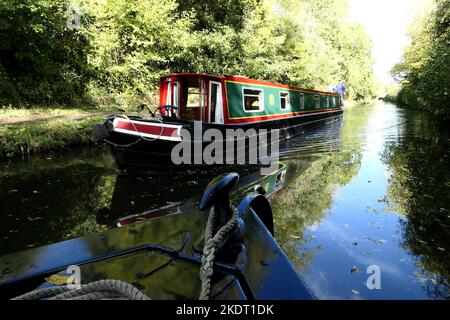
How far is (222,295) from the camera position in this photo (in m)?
1.47

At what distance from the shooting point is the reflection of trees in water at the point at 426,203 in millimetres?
3492

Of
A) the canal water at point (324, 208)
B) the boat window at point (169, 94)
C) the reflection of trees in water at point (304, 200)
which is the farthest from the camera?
the boat window at point (169, 94)

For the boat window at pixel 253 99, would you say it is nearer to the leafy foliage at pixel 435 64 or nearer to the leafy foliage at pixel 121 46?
the leafy foliage at pixel 121 46

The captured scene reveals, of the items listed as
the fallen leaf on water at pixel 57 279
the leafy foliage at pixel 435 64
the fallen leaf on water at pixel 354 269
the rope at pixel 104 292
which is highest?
the leafy foliage at pixel 435 64

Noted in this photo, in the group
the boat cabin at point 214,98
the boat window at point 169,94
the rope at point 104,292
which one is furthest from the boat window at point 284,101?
the rope at point 104,292

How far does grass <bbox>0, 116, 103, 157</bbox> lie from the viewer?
8.19 metres

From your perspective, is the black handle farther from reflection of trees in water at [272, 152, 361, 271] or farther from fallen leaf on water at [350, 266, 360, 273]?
fallen leaf on water at [350, 266, 360, 273]

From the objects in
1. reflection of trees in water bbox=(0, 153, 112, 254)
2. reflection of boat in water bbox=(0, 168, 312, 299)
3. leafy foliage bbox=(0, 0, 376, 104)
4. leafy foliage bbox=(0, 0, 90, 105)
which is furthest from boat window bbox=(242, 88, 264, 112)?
leafy foliage bbox=(0, 0, 90, 105)

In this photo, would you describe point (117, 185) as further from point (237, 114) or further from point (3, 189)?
point (237, 114)

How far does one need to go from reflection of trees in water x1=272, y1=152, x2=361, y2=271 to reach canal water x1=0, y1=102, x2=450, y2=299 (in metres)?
0.02

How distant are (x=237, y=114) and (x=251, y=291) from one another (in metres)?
7.24

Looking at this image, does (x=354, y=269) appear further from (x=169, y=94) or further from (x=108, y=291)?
(x=169, y=94)

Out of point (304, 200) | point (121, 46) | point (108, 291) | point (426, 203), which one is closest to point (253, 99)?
point (304, 200)
